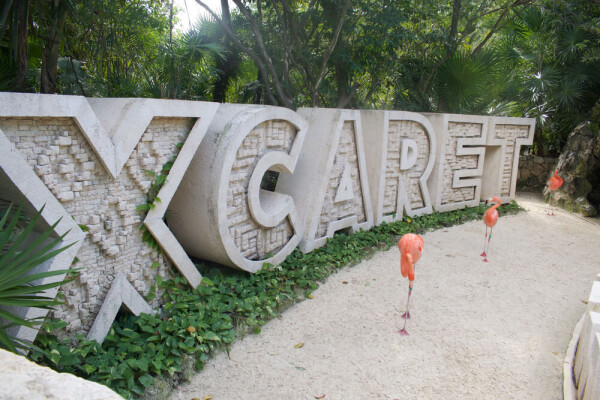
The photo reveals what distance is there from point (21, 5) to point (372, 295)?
4.57m

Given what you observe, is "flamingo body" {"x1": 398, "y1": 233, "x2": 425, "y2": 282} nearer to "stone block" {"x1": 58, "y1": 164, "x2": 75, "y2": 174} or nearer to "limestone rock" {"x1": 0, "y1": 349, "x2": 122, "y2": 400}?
"stone block" {"x1": 58, "y1": 164, "x2": 75, "y2": 174}

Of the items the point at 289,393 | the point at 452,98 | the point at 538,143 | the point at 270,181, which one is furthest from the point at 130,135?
the point at 538,143

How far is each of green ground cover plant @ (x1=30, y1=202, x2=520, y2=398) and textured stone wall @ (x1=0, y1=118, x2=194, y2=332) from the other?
25cm

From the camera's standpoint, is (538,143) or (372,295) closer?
(372,295)

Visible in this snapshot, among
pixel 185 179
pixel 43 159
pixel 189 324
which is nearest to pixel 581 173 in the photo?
pixel 185 179

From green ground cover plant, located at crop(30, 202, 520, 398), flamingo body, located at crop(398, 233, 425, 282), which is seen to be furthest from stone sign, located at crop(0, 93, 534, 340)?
flamingo body, located at crop(398, 233, 425, 282)

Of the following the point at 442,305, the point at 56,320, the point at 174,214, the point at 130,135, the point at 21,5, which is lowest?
the point at 442,305

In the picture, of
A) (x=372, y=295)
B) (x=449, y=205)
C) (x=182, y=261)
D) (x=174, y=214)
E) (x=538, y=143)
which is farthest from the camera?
(x=538, y=143)

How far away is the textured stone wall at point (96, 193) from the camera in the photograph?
3268 millimetres

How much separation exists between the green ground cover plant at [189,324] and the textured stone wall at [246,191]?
29cm

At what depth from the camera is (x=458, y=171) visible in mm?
8414

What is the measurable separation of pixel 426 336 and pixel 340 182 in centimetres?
262

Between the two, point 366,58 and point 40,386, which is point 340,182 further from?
point 40,386

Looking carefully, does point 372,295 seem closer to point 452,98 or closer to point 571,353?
point 571,353
